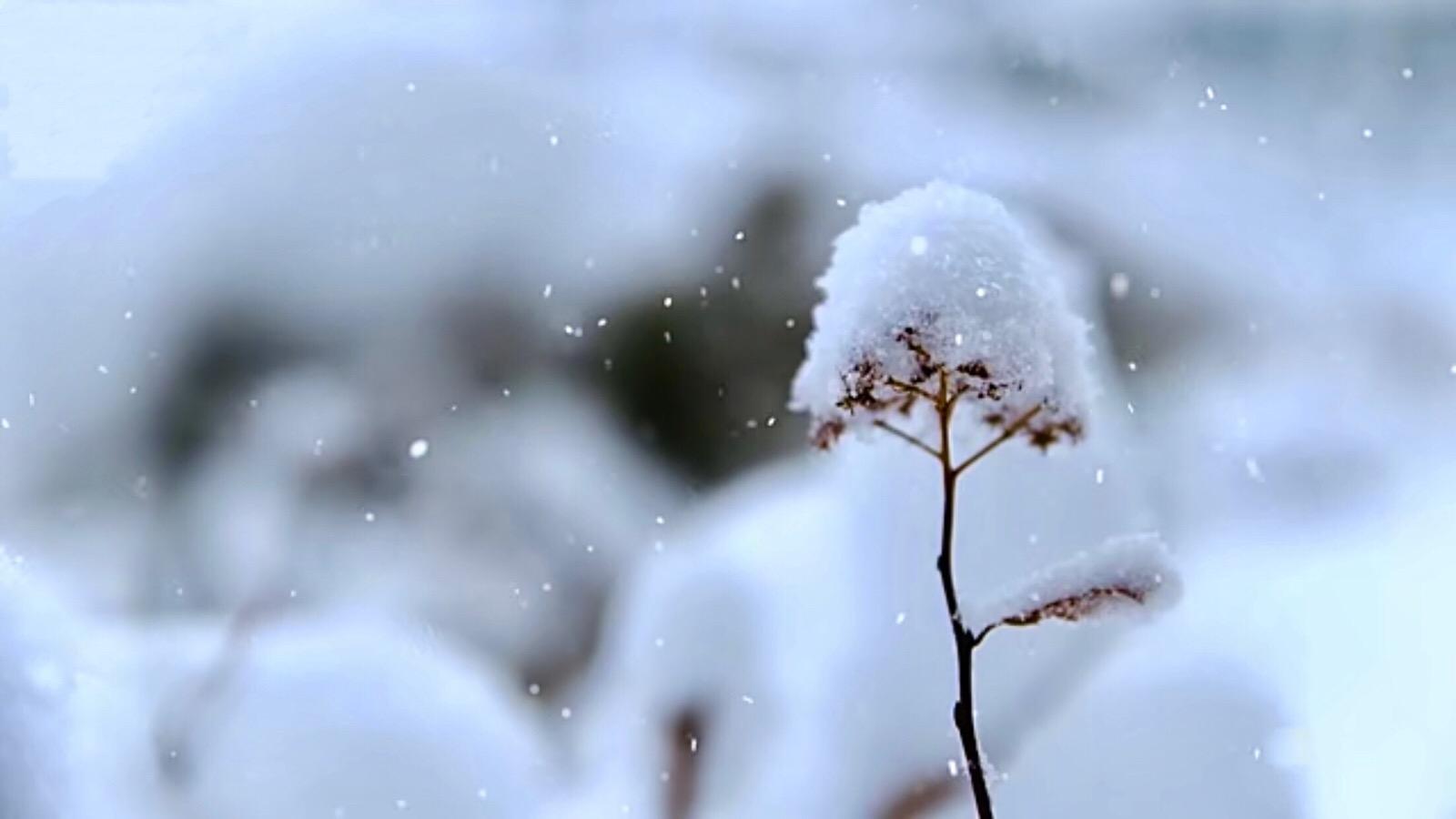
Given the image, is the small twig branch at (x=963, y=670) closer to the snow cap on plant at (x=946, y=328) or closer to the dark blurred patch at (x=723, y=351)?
the snow cap on plant at (x=946, y=328)

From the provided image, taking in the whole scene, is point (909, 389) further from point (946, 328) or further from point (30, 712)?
point (30, 712)

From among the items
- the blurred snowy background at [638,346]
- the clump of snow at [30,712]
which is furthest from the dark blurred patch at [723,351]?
the clump of snow at [30,712]

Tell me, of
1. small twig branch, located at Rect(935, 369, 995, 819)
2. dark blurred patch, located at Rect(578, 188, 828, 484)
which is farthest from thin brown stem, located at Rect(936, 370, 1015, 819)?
dark blurred patch, located at Rect(578, 188, 828, 484)

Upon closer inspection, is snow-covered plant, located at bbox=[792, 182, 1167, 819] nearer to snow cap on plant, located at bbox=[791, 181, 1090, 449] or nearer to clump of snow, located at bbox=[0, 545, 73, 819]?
snow cap on plant, located at bbox=[791, 181, 1090, 449]

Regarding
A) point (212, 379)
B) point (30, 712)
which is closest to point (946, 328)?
point (30, 712)

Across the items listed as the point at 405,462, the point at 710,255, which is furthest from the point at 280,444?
the point at 710,255

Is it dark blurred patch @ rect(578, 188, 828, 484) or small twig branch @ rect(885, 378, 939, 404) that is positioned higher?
dark blurred patch @ rect(578, 188, 828, 484)

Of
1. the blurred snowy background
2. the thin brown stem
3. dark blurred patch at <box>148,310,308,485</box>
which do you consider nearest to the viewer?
the thin brown stem
